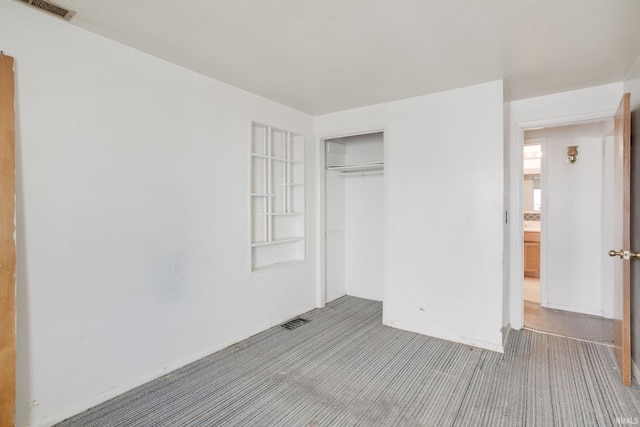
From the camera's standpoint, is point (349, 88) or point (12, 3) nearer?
point (12, 3)

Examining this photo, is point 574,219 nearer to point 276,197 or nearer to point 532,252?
point 532,252

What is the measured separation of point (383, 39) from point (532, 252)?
523 centimetres

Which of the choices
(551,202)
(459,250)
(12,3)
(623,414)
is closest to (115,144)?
(12,3)

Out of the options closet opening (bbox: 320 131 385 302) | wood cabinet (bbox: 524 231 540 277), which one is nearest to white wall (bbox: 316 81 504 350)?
closet opening (bbox: 320 131 385 302)

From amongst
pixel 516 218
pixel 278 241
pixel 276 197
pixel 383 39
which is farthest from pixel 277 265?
pixel 516 218

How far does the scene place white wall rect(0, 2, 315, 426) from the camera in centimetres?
181

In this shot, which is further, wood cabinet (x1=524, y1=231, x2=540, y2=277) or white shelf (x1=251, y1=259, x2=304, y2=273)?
wood cabinet (x1=524, y1=231, x2=540, y2=277)

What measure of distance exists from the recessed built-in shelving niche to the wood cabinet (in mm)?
4346

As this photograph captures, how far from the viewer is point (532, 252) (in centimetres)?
561

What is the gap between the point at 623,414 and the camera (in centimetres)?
194

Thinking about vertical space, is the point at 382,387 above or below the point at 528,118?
below

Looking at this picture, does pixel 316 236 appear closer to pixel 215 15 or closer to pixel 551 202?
pixel 215 15

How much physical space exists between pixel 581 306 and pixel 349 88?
3.85 m

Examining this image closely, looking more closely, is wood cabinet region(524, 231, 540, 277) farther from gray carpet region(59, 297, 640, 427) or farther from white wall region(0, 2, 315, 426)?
white wall region(0, 2, 315, 426)
